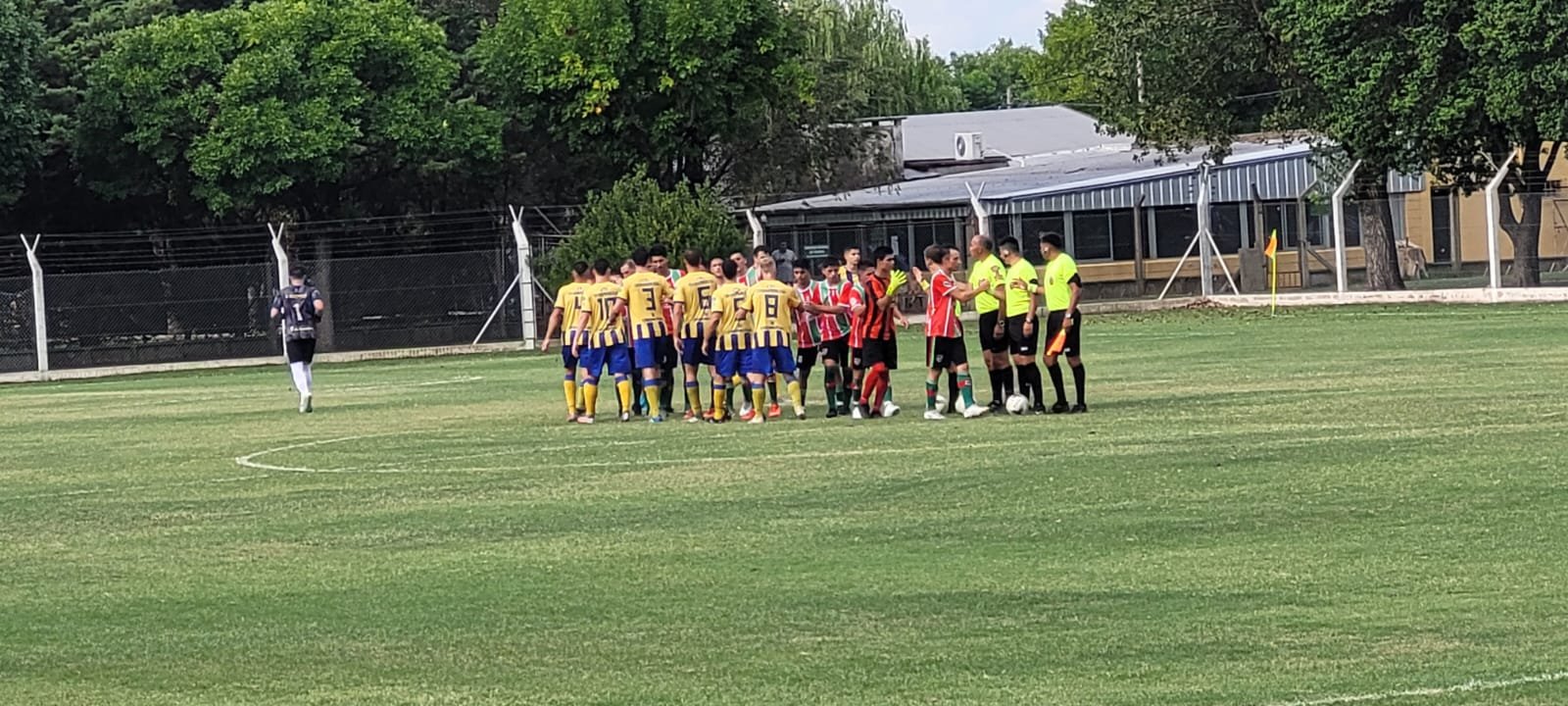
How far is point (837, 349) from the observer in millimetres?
20859

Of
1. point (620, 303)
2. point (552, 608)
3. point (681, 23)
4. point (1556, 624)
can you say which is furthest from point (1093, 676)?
point (681, 23)

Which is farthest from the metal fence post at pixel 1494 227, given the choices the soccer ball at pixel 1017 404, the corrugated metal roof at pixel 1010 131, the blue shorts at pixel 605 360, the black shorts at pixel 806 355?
the corrugated metal roof at pixel 1010 131

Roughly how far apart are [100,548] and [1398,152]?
111 ft

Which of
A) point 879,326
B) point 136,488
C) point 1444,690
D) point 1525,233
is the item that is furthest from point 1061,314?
point 1525,233

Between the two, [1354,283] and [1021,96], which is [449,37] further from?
[1021,96]

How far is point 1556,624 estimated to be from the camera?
8.52 meters

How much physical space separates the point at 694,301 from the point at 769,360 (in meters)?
1.35

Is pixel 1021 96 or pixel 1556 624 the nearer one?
pixel 1556 624

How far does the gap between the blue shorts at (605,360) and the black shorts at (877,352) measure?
2584mm

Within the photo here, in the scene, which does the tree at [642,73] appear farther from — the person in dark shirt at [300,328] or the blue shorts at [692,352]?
the blue shorts at [692,352]

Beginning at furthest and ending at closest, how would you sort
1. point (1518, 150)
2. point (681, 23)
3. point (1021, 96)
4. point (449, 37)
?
point (1021, 96) < point (449, 37) < point (681, 23) < point (1518, 150)

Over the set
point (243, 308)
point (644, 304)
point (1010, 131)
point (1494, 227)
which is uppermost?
point (1010, 131)

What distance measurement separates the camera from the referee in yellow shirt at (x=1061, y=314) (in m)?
19.3

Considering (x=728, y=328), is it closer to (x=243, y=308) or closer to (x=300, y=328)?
(x=300, y=328)
